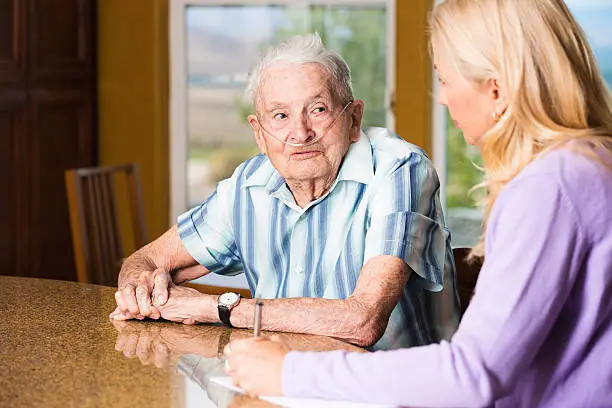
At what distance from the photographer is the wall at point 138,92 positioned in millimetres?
5012

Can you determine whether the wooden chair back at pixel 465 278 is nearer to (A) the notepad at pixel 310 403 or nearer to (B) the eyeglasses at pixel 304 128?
(B) the eyeglasses at pixel 304 128

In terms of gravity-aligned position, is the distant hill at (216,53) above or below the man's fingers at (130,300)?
above

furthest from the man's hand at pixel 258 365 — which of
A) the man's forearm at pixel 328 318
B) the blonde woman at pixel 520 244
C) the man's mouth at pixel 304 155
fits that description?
the man's mouth at pixel 304 155

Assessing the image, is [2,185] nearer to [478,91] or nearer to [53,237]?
[53,237]

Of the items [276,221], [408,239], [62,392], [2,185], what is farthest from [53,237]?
[62,392]

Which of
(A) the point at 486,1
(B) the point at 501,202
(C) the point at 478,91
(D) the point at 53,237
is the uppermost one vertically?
(A) the point at 486,1

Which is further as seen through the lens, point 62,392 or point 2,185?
point 2,185

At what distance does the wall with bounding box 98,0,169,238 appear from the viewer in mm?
5012

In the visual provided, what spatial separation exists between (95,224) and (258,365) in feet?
7.48

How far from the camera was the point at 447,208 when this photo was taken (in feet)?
16.0

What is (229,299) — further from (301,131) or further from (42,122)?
(42,122)

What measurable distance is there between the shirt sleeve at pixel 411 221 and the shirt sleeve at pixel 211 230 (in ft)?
1.17

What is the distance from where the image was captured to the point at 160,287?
6.29 feet

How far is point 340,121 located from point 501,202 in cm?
85
